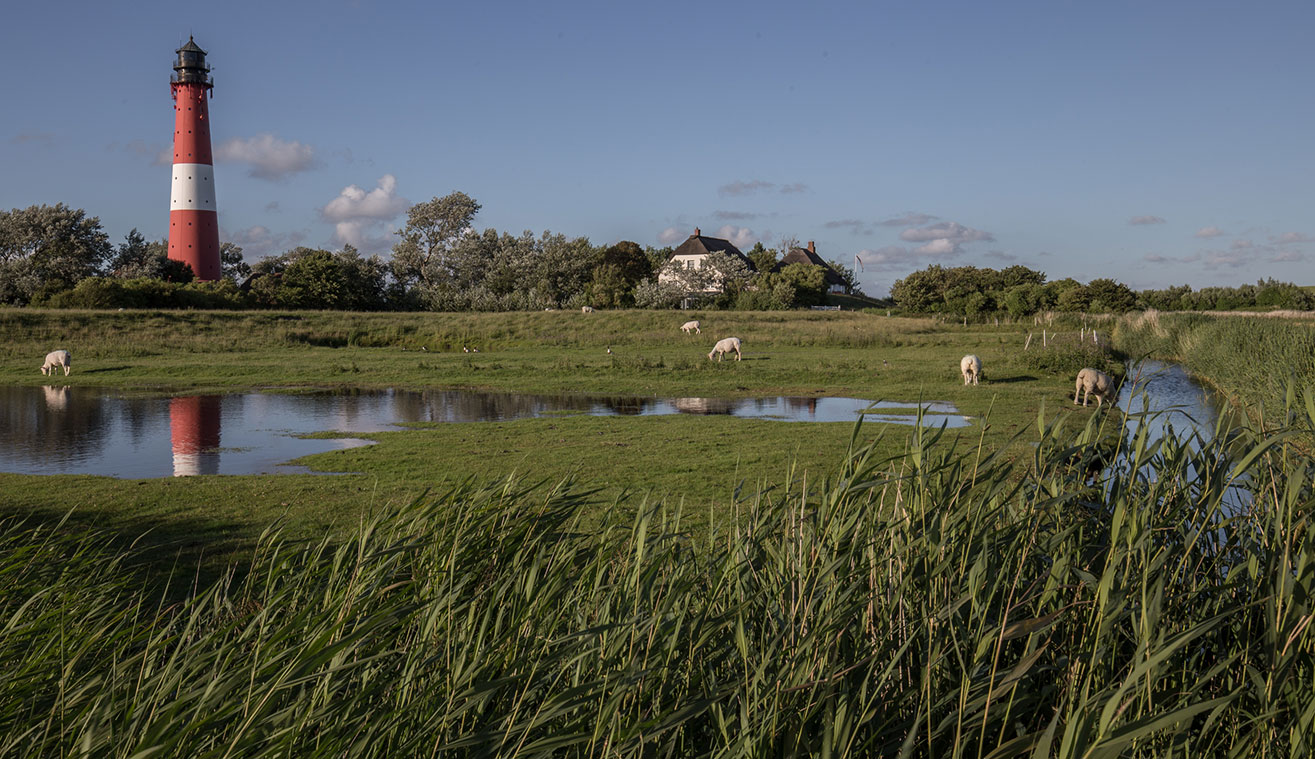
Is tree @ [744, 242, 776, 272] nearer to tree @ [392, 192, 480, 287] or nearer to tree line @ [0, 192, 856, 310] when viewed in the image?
tree line @ [0, 192, 856, 310]

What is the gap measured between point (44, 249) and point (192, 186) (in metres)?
10.8

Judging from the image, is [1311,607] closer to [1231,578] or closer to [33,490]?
[1231,578]

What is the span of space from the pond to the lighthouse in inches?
1396

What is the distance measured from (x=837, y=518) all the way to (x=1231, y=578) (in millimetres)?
1861

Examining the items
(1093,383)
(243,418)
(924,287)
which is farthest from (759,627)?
(924,287)

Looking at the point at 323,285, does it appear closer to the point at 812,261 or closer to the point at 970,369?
the point at 970,369

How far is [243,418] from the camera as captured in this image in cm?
2202

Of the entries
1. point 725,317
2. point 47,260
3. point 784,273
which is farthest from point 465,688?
point 784,273

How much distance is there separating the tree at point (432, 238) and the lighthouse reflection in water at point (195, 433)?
5901 cm

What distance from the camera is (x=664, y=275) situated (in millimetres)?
81250

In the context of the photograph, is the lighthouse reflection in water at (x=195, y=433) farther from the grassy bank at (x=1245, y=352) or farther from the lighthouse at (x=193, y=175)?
the lighthouse at (x=193, y=175)

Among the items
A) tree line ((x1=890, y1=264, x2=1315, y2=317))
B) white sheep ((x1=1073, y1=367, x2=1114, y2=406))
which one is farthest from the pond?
tree line ((x1=890, y1=264, x2=1315, y2=317))

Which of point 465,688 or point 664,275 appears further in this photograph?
point 664,275

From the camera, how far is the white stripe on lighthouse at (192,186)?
59.6 m
